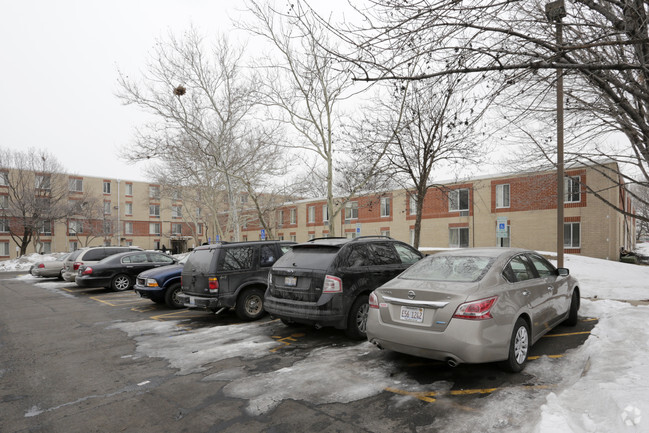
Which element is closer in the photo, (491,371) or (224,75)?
(491,371)

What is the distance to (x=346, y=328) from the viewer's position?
21.0ft

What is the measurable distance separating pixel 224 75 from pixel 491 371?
20.8 metres

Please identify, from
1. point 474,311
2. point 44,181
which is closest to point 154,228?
point 44,181

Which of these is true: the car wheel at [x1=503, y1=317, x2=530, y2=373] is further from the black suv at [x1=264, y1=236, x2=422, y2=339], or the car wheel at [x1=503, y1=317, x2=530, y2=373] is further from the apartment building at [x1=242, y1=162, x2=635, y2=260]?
the apartment building at [x1=242, y1=162, x2=635, y2=260]

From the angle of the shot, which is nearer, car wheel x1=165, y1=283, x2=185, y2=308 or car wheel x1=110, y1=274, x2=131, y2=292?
car wheel x1=165, y1=283, x2=185, y2=308

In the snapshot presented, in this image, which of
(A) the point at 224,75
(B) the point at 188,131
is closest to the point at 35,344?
(B) the point at 188,131

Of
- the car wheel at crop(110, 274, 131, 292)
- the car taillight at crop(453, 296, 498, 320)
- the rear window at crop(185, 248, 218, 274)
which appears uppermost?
the rear window at crop(185, 248, 218, 274)

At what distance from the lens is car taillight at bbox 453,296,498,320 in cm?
438

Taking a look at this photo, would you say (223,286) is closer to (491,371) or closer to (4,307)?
(491,371)

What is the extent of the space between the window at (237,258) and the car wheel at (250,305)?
58 centimetres

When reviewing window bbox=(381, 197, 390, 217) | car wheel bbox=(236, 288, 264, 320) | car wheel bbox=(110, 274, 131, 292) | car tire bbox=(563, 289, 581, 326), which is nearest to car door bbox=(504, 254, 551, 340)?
car tire bbox=(563, 289, 581, 326)

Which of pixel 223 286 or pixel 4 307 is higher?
pixel 223 286

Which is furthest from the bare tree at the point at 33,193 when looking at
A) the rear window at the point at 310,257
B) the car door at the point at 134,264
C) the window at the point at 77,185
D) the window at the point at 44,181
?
the rear window at the point at 310,257

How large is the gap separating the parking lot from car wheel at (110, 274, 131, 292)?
737 cm
